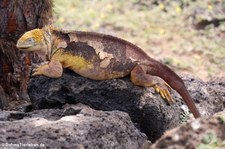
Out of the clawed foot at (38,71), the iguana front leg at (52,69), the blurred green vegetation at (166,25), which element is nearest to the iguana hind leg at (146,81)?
the iguana front leg at (52,69)

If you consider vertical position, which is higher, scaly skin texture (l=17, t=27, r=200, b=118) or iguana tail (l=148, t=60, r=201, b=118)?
scaly skin texture (l=17, t=27, r=200, b=118)

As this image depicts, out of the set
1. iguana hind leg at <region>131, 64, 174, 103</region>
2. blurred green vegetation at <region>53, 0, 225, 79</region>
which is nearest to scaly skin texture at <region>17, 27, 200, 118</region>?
iguana hind leg at <region>131, 64, 174, 103</region>

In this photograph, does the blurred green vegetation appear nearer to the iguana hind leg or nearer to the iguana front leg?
the iguana hind leg

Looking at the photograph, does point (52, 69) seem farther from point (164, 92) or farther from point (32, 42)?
point (164, 92)

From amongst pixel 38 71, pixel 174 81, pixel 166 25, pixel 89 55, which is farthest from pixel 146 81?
pixel 166 25

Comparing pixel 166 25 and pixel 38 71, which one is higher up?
pixel 38 71

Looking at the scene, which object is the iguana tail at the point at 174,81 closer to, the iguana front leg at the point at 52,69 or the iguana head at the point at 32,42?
the iguana front leg at the point at 52,69
